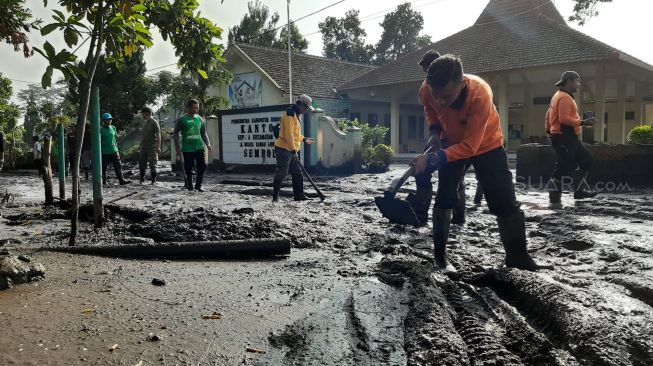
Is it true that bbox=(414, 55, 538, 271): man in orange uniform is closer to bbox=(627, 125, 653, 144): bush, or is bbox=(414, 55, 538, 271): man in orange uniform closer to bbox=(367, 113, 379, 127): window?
bbox=(627, 125, 653, 144): bush

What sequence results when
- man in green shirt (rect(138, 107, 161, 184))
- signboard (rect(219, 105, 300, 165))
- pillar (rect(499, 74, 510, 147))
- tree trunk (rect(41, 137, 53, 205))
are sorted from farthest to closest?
pillar (rect(499, 74, 510, 147))
signboard (rect(219, 105, 300, 165))
man in green shirt (rect(138, 107, 161, 184))
tree trunk (rect(41, 137, 53, 205))

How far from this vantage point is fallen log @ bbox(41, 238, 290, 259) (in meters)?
3.99

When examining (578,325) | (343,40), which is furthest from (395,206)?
(343,40)

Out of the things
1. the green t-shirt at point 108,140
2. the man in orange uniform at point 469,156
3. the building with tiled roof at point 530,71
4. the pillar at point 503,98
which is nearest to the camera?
the man in orange uniform at point 469,156

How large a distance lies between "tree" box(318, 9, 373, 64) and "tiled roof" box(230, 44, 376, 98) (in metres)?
21.5

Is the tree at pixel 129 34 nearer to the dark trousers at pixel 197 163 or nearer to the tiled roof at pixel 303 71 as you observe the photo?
the dark trousers at pixel 197 163

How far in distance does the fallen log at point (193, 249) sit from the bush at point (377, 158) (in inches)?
445

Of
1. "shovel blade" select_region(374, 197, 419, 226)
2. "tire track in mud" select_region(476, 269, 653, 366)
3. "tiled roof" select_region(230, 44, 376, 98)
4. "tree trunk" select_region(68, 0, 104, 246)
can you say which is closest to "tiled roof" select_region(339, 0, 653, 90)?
"tiled roof" select_region(230, 44, 376, 98)

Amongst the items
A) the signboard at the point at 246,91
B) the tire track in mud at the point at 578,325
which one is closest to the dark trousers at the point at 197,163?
the tire track in mud at the point at 578,325

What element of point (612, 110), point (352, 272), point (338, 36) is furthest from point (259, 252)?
point (338, 36)

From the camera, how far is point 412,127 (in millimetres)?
29531

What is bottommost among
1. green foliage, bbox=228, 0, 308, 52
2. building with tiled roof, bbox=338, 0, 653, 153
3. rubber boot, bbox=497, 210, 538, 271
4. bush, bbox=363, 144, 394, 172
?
rubber boot, bbox=497, 210, 538, 271

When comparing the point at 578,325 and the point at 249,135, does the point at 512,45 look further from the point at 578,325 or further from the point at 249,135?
the point at 578,325

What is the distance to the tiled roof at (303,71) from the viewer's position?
2538 cm
